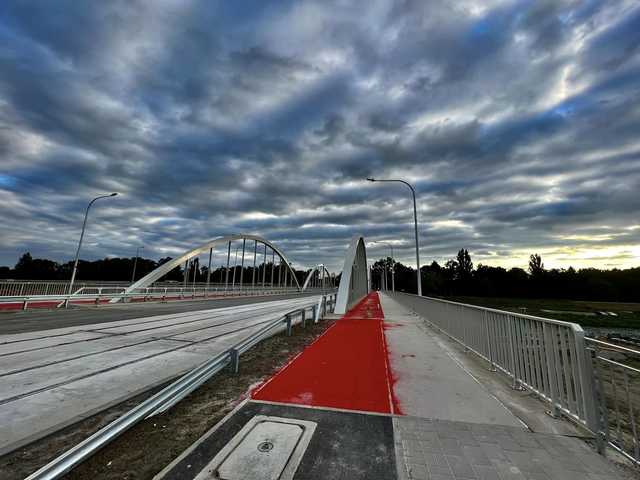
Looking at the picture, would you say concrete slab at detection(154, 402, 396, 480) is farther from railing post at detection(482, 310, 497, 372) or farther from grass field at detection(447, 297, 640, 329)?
grass field at detection(447, 297, 640, 329)

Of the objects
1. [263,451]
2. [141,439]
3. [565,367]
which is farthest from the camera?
[565,367]

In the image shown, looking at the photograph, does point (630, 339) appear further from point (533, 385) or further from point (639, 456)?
point (639, 456)

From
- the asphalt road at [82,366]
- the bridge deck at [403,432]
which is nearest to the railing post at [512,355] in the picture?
the bridge deck at [403,432]

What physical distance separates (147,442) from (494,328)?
5.99 metres

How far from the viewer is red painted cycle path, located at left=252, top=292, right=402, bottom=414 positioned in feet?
13.9

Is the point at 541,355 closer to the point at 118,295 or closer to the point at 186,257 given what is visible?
the point at 118,295

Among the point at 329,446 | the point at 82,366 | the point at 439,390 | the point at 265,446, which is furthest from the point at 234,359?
the point at 439,390

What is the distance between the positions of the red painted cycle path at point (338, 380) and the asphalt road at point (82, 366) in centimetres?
209

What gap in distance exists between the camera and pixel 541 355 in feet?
14.2

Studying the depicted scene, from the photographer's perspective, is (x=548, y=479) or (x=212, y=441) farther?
(x=212, y=441)

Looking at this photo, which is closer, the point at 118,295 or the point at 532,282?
the point at 118,295

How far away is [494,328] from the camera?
6.00m

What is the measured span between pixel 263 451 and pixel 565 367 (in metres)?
3.71

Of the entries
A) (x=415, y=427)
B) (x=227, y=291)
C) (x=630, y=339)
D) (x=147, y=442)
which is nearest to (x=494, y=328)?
(x=415, y=427)
